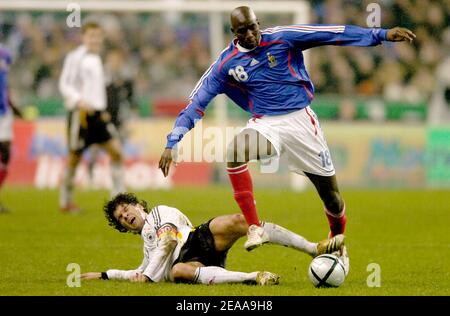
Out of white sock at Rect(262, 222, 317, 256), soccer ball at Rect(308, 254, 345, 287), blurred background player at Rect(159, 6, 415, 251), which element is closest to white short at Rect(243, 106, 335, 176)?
blurred background player at Rect(159, 6, 415, 251)

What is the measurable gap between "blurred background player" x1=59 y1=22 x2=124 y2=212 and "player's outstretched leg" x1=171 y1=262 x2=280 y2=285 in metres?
7.46

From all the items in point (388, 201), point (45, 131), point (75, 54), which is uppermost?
point (75, 54)

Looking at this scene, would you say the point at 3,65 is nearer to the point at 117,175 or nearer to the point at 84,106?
the point at 84,106

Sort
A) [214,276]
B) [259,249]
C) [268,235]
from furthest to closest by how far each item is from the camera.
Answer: [259,249]
[268,235]
[214,276]

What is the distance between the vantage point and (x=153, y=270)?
28.6 ft

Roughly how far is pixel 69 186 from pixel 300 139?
7.20 meters

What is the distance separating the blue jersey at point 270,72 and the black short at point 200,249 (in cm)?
102

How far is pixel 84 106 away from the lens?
52.0 feet

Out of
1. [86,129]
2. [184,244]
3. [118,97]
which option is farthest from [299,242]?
[118,97]

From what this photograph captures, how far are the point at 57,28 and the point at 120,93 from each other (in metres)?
2.31

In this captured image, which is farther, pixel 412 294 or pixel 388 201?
pixel 388 201
